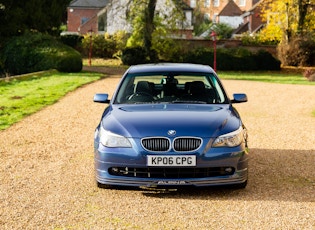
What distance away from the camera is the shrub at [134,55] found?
40.1 metres

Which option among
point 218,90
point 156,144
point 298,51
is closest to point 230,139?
point 156,144

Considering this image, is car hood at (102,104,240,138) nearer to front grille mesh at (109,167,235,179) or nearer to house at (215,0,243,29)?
front grille mesh at (109,167,235,179)

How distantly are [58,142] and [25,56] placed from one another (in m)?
21.9

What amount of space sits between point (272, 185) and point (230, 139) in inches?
41.6

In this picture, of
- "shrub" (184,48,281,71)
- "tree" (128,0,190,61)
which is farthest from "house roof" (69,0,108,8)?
"shrub" (184,48,281,71)

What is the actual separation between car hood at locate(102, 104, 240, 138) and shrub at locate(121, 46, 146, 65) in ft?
106

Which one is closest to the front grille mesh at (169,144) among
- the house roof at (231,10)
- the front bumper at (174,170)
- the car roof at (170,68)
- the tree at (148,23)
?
the front bumper at (174,170)

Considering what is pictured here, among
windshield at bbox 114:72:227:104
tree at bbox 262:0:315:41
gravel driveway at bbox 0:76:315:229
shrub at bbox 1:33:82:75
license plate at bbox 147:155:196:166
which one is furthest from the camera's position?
tree at bbox 262:0:315:41

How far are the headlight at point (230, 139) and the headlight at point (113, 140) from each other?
37.6 inches

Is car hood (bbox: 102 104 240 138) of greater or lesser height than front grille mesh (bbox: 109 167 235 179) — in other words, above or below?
above

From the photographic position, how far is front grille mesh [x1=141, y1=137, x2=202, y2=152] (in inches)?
274

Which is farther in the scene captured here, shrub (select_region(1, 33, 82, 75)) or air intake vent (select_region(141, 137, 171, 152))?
shrub (select_region(1, 33, 82, 75))

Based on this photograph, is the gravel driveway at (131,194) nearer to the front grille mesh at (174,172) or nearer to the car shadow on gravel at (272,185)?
the car shadow on gravel at (272,185)

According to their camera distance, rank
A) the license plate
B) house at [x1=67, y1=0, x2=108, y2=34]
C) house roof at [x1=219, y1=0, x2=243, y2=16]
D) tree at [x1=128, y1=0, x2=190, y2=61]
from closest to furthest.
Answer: the license plate, tree at [x1=128, y1=0, x2=190, y2=61], house at [x1=67, y1=0, x2=108, y2=34], house roof at [x1=219, y1=0, x2=243, y2=16]
